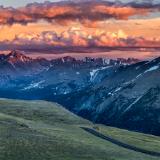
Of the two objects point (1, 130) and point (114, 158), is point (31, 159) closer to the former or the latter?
point (114, 158)

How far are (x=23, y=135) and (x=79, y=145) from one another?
20.1 m

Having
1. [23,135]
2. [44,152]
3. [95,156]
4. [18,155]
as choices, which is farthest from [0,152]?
[23,135]

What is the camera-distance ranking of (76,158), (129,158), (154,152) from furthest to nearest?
1. (154,152)
2. (129,158)
3. (76,158)

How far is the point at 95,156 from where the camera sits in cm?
14700

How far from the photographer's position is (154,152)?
199 m

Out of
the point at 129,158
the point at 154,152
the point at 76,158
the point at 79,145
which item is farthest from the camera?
the point at 154,152

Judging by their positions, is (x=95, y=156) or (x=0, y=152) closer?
(x=0, y=152)

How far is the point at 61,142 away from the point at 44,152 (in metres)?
25.3

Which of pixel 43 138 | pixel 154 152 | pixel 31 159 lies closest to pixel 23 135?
pixel 43 138

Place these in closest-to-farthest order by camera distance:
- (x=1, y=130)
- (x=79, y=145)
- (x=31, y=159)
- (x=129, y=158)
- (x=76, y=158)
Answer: (x=31, y=159)
(x=76, y=158)
(x=129, y=158)
(x=79, y=145)
(x=1, y=130)

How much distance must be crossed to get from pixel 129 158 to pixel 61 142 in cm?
2640

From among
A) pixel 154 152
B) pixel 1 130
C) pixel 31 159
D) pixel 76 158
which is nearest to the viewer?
pixel 31 159

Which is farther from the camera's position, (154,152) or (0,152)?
(154,152)

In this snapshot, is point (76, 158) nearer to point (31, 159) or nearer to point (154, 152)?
point (31, 159)
